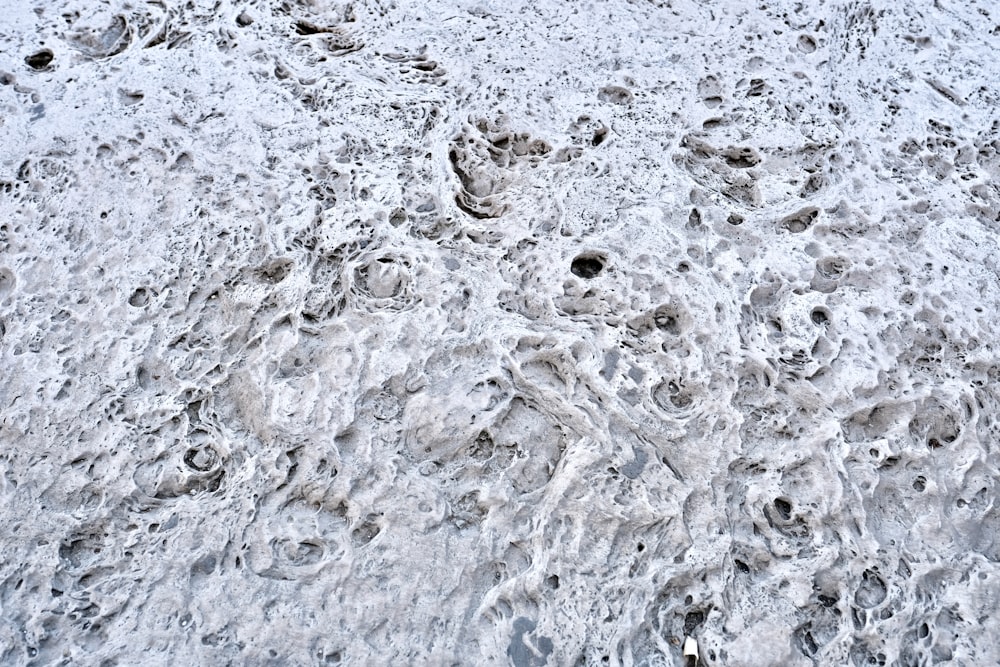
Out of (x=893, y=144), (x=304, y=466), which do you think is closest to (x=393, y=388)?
(x=304, y=466)

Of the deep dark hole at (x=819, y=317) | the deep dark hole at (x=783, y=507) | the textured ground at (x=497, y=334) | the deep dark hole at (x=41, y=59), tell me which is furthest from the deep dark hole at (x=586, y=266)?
the deep dark hole at (x=41, y=59)

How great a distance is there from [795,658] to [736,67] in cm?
137

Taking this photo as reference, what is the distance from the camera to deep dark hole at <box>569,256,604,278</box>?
182cm

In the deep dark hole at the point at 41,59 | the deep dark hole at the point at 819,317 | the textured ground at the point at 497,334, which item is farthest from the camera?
the deep dark hole at the point at 41,59

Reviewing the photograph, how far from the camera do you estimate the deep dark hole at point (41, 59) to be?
7.11ft

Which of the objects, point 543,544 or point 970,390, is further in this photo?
point 970,390

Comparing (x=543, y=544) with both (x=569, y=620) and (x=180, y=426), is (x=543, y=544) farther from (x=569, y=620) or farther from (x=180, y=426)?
(x=180, y=426)

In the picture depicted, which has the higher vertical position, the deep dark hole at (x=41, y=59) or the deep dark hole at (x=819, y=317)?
the deep dark hole at (x=41, y=59)

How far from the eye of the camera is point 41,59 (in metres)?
2.18

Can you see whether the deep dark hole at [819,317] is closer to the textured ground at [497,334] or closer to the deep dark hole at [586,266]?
the textured ground at [497,334]

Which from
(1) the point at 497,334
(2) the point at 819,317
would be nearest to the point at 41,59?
(1) the point at 497,334

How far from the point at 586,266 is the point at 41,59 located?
1444 millimetres

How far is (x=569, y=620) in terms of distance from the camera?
147 centimetres

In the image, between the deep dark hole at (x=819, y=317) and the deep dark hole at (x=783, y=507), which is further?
the deep dark hole at (x=819, y=317)
